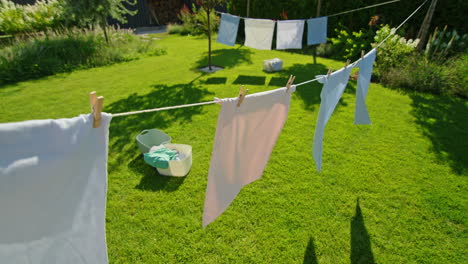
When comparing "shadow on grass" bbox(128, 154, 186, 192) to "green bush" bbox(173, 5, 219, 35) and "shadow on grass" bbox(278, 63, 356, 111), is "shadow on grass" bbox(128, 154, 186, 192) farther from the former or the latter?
"green bush" bbox(173, 5, 219, 35)

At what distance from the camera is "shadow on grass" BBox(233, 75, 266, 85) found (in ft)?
22.0

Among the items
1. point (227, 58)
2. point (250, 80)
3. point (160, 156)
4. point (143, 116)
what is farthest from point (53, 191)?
point (227, 58)

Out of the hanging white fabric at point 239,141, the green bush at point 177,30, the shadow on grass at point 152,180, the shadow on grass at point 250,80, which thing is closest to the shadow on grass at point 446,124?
the hanging white fabric at point 239,141

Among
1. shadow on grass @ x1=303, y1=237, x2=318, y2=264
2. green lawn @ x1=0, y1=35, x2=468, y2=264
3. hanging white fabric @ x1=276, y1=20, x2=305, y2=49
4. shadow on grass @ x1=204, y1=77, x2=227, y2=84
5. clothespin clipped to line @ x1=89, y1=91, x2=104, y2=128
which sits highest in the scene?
hanging white fabric @ x1=276, y1=20, x2=305, y2=49

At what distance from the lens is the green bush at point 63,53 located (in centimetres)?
704

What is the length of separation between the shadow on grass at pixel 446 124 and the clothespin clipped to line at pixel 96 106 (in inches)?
179

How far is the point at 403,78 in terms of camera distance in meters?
6.19

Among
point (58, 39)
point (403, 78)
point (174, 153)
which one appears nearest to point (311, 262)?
point (174, 153)

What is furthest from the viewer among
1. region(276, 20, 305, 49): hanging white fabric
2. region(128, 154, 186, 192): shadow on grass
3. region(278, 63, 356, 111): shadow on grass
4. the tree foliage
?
the tree foliage

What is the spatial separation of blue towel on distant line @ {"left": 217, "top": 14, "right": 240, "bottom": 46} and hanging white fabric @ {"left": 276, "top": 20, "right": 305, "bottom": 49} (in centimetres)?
128

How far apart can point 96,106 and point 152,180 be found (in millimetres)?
2384

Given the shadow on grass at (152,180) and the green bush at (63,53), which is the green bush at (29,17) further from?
the shadow on grass at (152,180)

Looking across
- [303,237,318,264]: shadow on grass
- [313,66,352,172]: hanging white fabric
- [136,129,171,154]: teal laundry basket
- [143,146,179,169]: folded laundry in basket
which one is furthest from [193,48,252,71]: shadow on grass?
[303,237,318,264]: shadow on grass

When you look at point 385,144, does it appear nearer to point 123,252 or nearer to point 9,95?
point 123,252
